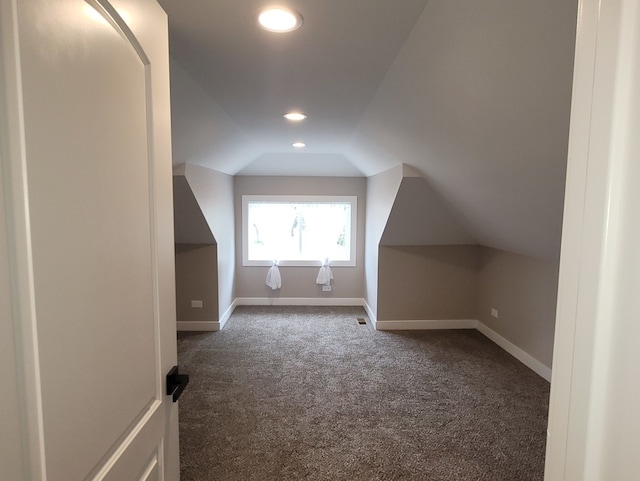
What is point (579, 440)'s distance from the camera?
0.50 metres

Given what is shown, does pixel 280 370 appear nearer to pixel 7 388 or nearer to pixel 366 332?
pixel 366 332

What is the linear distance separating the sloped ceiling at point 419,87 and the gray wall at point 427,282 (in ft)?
3.91

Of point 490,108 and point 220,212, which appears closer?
point 490,108

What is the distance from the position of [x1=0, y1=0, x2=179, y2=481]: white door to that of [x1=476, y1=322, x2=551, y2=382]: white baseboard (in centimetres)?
339

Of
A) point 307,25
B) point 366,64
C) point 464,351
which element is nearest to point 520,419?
point 464,351

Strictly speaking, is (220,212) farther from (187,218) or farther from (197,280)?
(197,280)

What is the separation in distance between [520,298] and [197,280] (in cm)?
375

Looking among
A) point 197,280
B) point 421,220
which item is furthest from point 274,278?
point 421,220

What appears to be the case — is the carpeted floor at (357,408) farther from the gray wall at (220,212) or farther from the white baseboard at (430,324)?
the gray wall at (220,212)

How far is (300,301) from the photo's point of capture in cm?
554

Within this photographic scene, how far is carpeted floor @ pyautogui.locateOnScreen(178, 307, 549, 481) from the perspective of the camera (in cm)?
212

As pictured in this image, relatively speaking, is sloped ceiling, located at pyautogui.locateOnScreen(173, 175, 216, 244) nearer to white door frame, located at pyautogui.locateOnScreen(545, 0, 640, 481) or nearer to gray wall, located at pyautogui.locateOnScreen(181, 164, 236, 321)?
gray wall, located at pyautogui.locateOnScreen(181, 164, 236, 321)

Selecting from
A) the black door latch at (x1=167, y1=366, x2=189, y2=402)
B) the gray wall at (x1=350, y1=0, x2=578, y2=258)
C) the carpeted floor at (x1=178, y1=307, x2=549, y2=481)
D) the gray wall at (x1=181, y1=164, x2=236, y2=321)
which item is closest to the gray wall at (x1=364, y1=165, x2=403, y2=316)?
the gray wall at (x1=350, y1=0, x2=578, y2=258)

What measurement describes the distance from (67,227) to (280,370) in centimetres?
297
